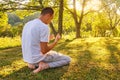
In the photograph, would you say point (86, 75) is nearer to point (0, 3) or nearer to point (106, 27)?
point (0, 3)

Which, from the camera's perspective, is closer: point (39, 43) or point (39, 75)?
point (39, 75)

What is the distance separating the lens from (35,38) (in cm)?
757

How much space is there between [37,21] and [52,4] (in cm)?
1863

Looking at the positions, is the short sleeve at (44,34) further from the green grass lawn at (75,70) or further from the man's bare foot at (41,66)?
the green grass lawn at (75,70)

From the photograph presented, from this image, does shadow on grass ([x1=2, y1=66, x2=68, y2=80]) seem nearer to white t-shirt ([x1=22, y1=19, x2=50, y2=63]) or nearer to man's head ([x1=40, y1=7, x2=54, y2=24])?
white t-shirt ([x1=22, y1=19, x2=50, y2=63])

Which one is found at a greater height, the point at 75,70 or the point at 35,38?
the point at 35,38

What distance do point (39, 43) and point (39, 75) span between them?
88cm

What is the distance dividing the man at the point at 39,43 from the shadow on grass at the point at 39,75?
153 mm

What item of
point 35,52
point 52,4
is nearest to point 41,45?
point 35,52

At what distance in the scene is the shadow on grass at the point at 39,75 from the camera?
23.7 ft

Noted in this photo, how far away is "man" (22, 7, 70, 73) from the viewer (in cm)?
746

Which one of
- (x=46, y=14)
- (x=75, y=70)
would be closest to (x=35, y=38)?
(x=46, y=14)

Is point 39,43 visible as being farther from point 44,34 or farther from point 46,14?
point 46,14

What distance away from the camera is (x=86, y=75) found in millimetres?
7445
